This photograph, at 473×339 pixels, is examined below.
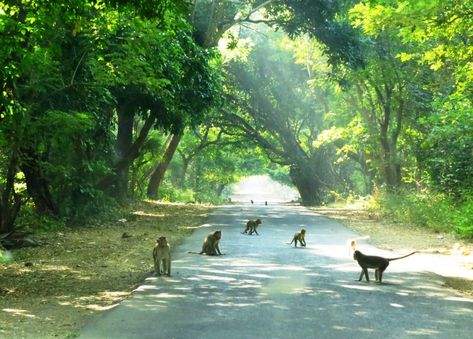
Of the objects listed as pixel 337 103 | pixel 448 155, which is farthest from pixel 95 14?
pixel 337 103

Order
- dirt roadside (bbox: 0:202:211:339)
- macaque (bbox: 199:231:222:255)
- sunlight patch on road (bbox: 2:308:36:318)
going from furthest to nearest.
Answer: macaque (bbox: 199:231:222:255), sunlight patch on road (bbox: 2:308:36:318), dirt roadside (bbox: 0:202:211:339)

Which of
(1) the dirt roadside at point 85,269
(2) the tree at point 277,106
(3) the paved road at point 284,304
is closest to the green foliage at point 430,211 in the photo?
(1) the dirt roadside at point 85,269

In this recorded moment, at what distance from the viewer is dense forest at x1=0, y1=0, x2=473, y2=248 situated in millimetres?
12180

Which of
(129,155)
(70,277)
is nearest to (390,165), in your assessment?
(129,155)

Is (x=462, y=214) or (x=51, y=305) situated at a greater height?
(x=462, y=214)

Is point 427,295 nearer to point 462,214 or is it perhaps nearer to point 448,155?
point 462,214

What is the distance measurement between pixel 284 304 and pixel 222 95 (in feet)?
64.1

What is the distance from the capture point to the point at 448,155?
25656mm

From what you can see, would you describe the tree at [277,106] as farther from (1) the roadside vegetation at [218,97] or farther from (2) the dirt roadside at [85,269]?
(2) the dirt roadside at [85,269]

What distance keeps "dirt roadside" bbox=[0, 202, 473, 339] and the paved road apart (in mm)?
578

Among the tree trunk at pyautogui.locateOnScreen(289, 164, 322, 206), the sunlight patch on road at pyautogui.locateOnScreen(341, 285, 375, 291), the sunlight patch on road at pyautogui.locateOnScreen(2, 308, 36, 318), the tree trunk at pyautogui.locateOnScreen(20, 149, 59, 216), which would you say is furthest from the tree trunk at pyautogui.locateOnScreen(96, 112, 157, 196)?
the tree trunk at pyautogui.locateOnScreen(289, 164, 322, 206)

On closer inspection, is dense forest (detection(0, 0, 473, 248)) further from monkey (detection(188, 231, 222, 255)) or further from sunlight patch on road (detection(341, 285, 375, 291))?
sunlight patch on road (detection(341, 285, 375, 291))

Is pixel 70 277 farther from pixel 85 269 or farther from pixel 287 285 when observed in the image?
pixel 287 285

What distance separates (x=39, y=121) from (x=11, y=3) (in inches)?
97.0
